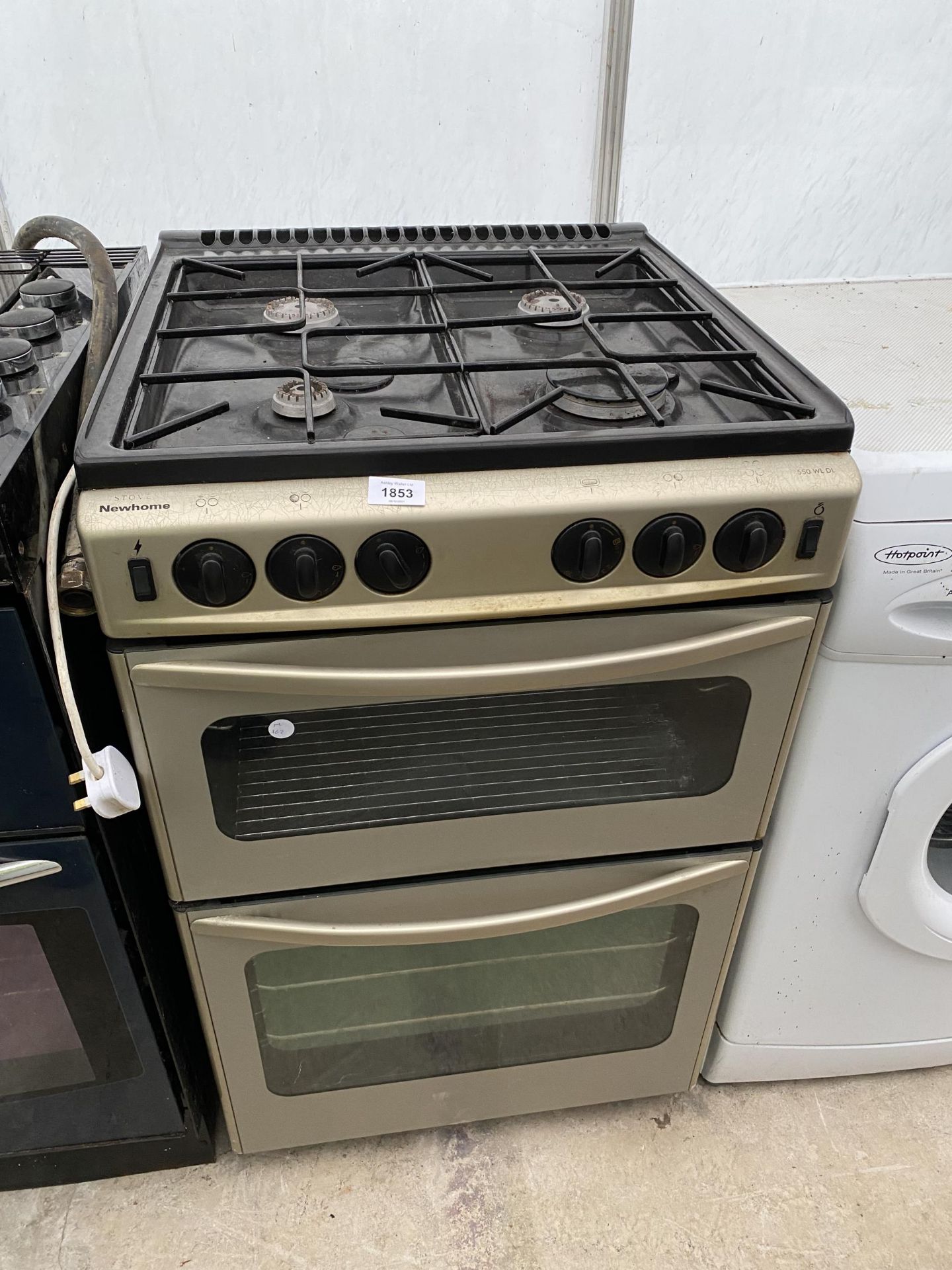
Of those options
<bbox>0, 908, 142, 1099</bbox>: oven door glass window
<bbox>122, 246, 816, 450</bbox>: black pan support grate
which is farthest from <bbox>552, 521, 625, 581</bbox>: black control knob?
<bbox>0, 908, 142, 1099</bbox>: oven door glass window

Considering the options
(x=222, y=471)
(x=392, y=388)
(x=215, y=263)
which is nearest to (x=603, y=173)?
(x=215, y=263)

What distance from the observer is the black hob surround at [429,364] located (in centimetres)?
70

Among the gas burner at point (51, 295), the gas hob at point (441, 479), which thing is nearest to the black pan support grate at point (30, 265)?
the gas burner at point (51, 295)

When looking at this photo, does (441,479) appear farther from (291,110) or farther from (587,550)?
(291,110)

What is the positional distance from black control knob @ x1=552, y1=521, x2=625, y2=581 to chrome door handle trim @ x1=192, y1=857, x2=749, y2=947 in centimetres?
39

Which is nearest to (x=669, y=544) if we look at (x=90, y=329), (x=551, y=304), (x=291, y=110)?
(x=551, y=304)

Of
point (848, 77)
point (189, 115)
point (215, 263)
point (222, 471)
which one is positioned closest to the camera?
point (222, 471)

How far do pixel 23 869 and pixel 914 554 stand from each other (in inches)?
34.6

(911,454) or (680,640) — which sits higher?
(911,454)

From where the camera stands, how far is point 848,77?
5.01 ft

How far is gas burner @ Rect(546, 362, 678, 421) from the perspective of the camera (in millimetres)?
775

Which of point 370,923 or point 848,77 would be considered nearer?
point 370,923

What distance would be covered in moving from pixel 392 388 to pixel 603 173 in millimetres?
981

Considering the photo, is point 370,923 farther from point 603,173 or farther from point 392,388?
point 603,173
